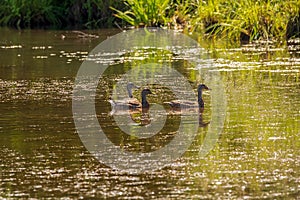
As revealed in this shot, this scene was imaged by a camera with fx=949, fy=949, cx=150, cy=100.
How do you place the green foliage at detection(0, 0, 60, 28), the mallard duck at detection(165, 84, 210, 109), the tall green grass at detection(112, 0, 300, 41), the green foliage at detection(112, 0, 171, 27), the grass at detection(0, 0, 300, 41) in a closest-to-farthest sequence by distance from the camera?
the mallard duck at detection(165, 84, 210, 109), the tall green grass at detection(112, 0, 300, 41), the grass at detection(0, 0, 300, 41), the green foliage at detection(112, 0, 171, 27), the green foliage at detection(0, 0, 60, 28)

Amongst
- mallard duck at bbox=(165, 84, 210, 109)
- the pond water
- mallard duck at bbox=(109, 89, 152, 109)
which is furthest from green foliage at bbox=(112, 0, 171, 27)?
mallard duck at bbox=(165, 84, 210, 109)

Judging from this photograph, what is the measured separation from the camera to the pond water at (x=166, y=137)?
7.35 m

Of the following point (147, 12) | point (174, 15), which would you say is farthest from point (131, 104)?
point (174, 15)

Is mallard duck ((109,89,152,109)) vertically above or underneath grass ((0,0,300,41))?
underneath

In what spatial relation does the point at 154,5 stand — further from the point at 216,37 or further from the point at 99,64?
the point at 99,64

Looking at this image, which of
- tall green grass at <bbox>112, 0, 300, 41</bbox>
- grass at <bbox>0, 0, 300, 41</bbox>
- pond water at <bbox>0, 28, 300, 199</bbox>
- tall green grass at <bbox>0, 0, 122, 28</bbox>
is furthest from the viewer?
tall green grass at <bbox>0, 0, 122, 28</bbox>

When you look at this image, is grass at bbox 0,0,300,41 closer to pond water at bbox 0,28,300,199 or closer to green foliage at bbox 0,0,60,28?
green foliage at bbox 0,0,60,28

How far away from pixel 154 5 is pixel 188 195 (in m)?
14.2

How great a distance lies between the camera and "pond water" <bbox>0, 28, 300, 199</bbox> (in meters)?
7.35

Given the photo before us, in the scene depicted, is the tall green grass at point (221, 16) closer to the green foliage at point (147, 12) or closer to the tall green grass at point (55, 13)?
the green foliage at point (147, 12)

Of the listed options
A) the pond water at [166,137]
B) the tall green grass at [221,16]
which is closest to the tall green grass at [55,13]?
the tall green grass at [221,16]

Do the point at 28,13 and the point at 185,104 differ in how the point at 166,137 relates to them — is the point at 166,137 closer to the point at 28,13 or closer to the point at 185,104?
the point at 185,104

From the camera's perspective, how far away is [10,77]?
46.5 ft

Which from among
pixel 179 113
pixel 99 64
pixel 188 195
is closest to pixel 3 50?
pixel 99 64
